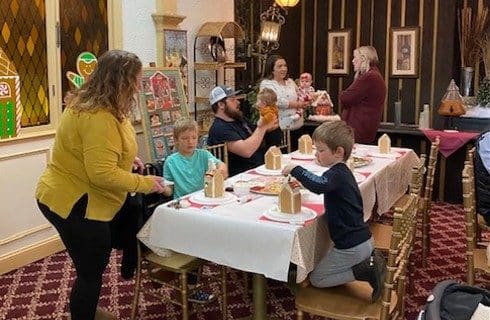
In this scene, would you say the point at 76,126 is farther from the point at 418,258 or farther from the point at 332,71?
the point at 332,71

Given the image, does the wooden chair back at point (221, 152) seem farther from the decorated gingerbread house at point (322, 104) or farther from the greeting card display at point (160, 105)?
the decorated gingerbread house at point (322, 104)

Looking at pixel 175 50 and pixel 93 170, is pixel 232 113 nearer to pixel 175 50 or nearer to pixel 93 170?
pixel 93 170

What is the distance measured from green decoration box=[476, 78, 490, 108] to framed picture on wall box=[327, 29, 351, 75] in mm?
1637

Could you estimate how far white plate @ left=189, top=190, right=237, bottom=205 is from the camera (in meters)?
2.83

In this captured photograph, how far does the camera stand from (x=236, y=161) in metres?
4.00

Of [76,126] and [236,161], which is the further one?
[236,161]

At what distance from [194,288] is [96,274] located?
2.35ft

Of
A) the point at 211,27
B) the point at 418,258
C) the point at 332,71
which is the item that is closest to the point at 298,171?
the point at 418,258

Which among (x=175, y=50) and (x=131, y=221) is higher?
(x=175, y=50)

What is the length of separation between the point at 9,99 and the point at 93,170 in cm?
166

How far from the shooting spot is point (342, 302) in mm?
2488

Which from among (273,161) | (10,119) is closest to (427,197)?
(273,161)

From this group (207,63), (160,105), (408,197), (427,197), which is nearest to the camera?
(408,197)

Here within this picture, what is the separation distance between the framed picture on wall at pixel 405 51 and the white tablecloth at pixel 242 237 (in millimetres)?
4024
